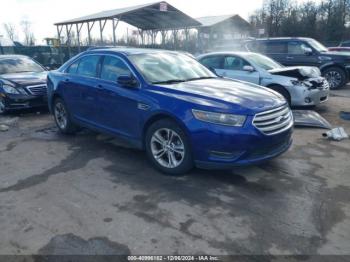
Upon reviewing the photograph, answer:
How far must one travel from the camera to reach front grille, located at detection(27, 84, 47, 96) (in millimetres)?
7852

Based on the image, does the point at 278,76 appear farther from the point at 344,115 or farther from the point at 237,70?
the point at 344,115

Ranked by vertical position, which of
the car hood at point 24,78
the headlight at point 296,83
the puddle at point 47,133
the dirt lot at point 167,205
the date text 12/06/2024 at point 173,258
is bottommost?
the date text 12/06/2024 at point 173,258

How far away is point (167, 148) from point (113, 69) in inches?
64.5

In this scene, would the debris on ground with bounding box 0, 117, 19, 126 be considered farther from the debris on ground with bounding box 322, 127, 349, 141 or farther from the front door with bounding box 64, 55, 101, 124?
the debris on ground with bounding box 322, 127, 349, 141

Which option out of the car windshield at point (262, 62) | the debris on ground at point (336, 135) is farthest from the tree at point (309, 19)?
the debris on ground at point (336, 135)

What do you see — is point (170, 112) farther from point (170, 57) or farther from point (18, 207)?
point (18, 207)

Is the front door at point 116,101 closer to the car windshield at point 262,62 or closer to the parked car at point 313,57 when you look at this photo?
the car windshield at point 262,62

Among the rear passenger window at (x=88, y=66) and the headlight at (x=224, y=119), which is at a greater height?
the rear passenger window at (x=88, y=66)

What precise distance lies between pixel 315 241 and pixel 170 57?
3.52 meters

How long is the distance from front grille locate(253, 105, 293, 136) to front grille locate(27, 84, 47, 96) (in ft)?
20.0

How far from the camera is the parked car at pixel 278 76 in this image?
7.82m

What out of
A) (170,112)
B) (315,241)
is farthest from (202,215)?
(170,112)

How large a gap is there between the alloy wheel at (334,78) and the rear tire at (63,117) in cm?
989

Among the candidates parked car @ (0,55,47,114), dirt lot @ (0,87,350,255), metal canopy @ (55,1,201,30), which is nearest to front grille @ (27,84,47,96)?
parked car @ (0,55,47,114)
